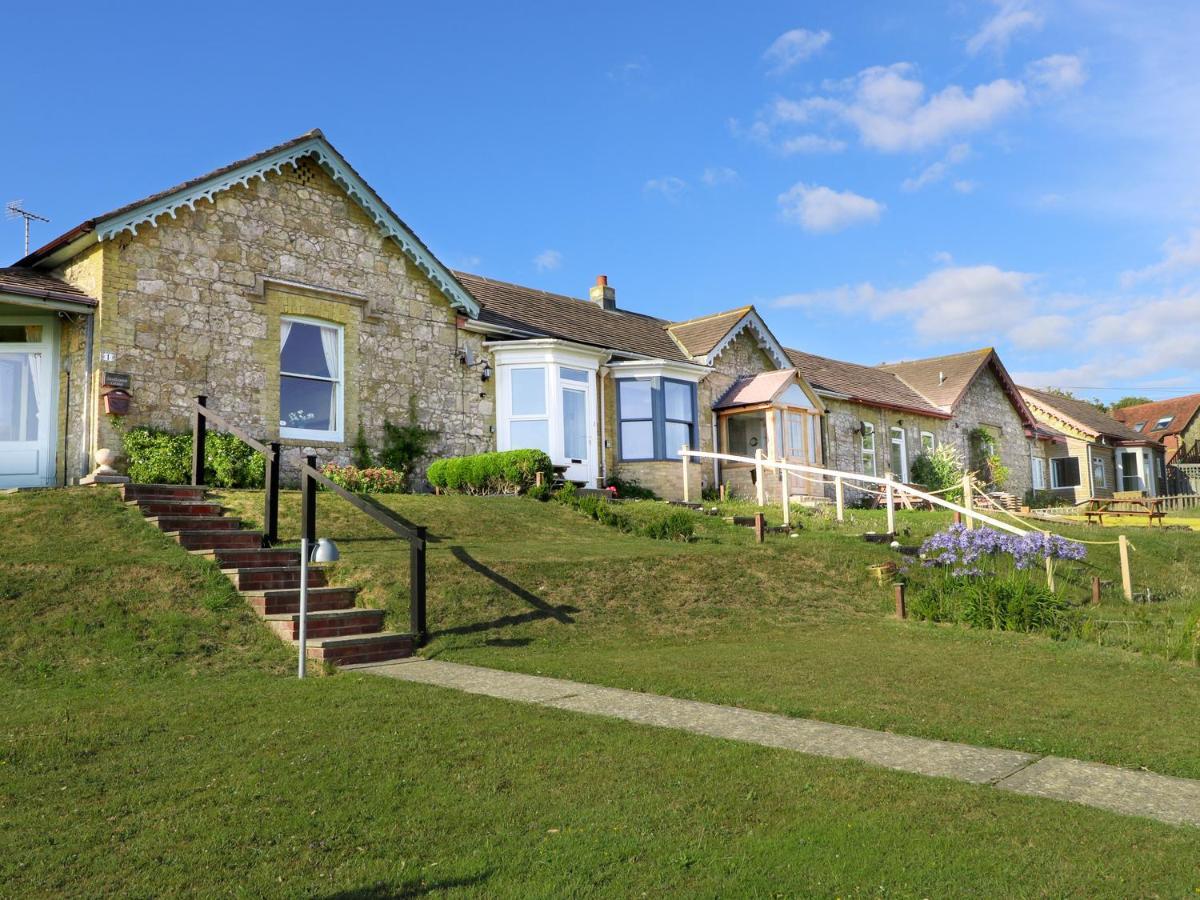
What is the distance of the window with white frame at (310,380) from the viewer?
56.6 ft

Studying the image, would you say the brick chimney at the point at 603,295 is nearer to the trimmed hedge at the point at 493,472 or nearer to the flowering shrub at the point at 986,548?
the trimmed hedge at the point at 493,472

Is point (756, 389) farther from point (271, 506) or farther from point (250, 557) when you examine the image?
point (250, 557)

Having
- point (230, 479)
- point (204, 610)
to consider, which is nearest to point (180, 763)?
→ point (204, 610)

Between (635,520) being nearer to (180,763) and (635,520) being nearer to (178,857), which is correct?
(180,763)

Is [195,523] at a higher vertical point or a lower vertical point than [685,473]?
lower

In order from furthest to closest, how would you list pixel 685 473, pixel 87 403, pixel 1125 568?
pixel 685 473, pixel 87 403, pixel 1125 568

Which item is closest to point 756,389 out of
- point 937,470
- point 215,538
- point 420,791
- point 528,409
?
point 528,409

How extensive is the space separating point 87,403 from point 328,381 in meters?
4.22

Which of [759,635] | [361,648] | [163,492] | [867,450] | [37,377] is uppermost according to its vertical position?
[37,377]

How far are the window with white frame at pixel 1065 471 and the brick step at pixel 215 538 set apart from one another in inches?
1509

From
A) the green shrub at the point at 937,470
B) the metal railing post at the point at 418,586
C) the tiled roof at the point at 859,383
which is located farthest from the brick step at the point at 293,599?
the green shrub at the point at 937,470

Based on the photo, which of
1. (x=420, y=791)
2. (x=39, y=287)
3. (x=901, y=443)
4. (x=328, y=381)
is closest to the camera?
(x=420, y=791)

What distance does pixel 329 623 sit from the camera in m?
9.32

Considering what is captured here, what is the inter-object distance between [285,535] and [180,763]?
7.26m
